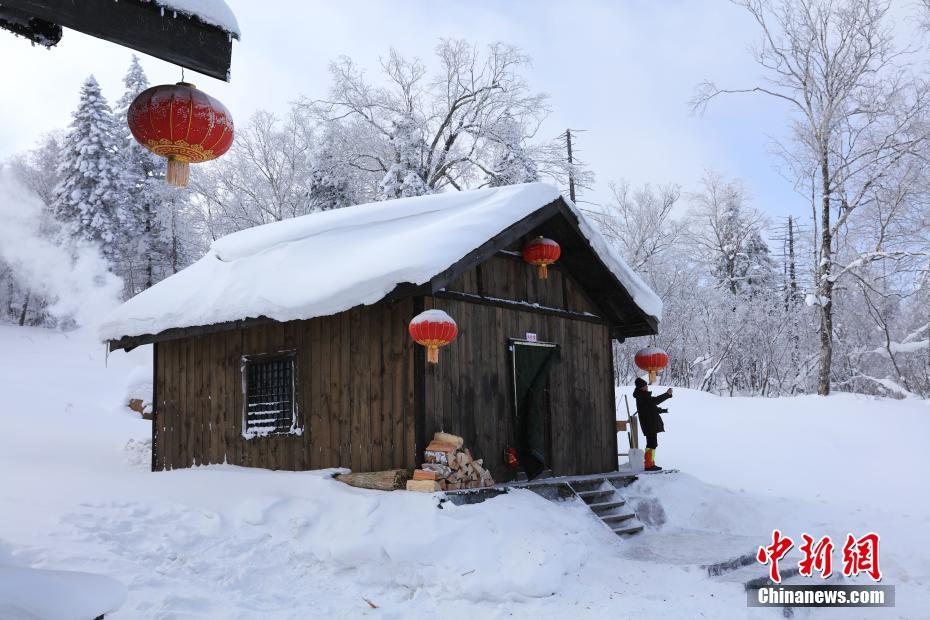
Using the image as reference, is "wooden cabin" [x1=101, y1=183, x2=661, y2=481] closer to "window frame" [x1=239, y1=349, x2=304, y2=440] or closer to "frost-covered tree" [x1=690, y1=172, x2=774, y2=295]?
"window frame" [x1=239, y1=349, x2=304, y2=440]

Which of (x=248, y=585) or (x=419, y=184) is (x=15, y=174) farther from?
(x=248, y=585)

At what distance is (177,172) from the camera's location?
5.46 meters

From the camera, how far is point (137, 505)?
8836mm

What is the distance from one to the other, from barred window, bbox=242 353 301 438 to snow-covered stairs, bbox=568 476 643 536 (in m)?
4.31

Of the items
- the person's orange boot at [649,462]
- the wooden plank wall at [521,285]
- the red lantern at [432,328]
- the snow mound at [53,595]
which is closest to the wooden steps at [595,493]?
the person's orange boot at [649,462]

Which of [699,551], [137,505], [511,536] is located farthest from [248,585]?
[699,551]

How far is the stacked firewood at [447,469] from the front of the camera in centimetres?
896

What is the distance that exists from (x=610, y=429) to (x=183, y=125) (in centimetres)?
998

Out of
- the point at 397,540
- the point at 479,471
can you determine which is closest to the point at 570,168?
the point at 479,471

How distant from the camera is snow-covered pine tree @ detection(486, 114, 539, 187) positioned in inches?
1106

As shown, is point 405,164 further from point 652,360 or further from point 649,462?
point 649,462

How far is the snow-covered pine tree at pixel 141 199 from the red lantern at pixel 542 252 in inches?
1057

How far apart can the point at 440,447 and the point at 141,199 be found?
30119 millimetres

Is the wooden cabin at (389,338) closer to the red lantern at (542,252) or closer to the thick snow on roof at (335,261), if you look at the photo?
the thick snow on roof at (335,261)
